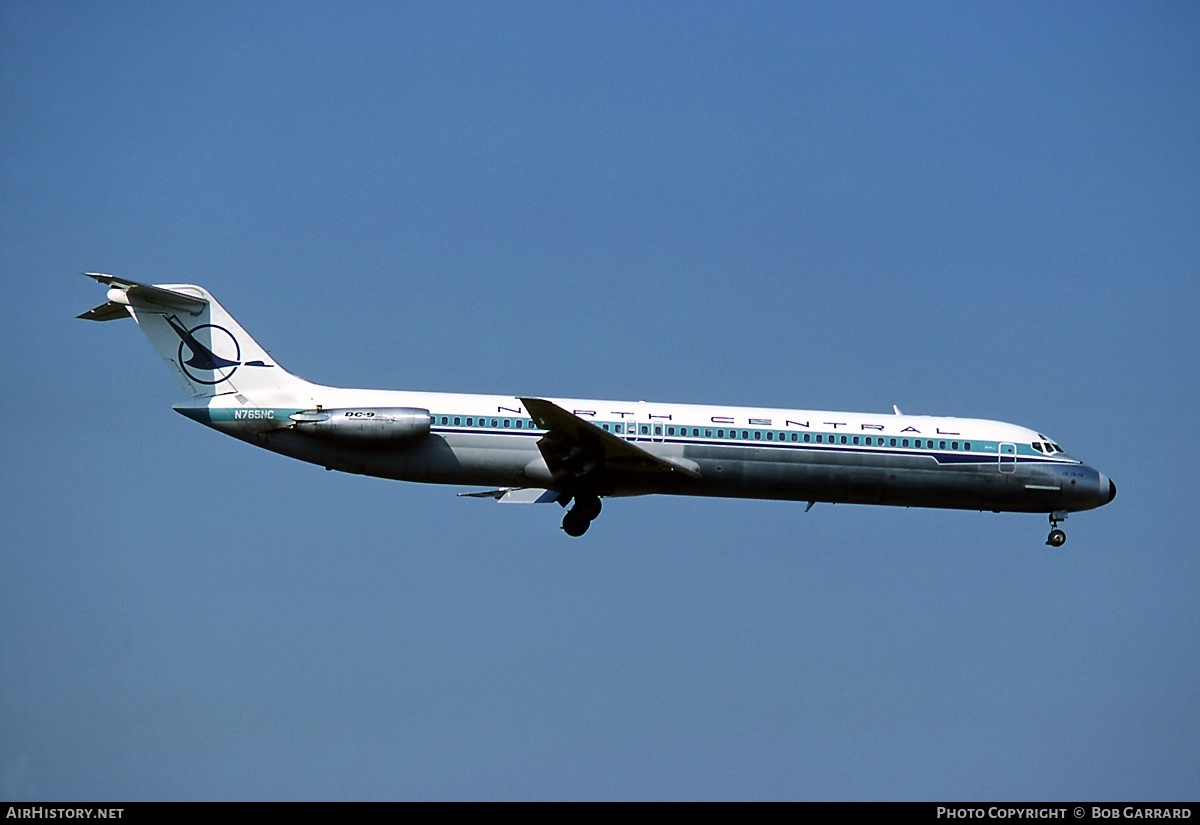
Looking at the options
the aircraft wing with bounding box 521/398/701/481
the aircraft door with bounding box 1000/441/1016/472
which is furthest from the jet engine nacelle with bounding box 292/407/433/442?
the aircraft door with bounding box 1000/441/1016/472

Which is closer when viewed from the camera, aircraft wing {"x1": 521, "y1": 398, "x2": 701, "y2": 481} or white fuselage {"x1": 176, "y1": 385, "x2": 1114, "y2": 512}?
aircraft wing {"x1": 521, "y1": 398, "x2": 701, "y2": 481}

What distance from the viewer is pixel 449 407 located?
3756 cm

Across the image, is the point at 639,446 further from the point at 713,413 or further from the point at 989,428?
the point at 989,428

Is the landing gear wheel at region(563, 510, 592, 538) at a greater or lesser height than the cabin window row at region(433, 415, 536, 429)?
lesser

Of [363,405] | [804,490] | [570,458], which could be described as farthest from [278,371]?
[804,490]

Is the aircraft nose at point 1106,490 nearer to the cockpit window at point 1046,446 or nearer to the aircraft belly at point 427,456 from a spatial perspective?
the cockpit window at point 1046,446

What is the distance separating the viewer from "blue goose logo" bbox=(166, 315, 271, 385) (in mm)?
38188

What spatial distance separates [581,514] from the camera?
126ft

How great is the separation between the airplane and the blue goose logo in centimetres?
3

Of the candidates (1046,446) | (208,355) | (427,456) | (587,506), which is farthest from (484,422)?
(1046,446)

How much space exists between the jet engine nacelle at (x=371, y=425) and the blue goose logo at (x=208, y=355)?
267cm

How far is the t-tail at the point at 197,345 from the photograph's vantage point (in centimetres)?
3797

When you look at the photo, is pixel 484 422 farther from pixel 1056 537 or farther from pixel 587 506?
pixel 1056 537

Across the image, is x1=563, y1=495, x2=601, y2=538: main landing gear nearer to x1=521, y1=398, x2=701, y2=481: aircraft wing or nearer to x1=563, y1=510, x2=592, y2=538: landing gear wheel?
x1=563, y1=510, x2=592, y2=538: landing gear wheel
